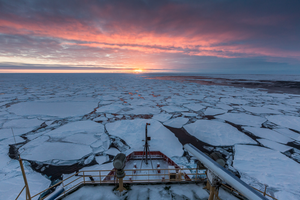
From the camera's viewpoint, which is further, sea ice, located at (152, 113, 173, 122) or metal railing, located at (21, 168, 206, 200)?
sea ice, located at (152, 113, 173, 122)

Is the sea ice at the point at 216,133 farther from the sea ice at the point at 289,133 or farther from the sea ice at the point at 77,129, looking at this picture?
the sea ice at the point at 77,129

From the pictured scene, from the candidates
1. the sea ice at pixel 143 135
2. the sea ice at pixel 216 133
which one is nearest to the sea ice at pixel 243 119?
the sea ice at pixel 216 133

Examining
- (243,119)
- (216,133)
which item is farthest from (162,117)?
(243,119)

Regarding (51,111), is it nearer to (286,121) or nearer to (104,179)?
(104,179)

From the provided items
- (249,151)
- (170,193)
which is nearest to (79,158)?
(170,193)

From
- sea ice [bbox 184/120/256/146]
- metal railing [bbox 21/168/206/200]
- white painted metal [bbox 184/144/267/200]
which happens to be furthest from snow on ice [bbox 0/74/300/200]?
white painted metal [bbox 184/144/267/200]

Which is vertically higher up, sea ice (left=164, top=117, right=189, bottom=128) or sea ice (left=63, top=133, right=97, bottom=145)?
sea ice (left=164, top=117, right=189, bottom=128)

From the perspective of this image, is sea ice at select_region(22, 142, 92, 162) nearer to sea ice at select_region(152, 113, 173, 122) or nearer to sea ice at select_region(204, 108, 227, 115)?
sea ice at select_region(152, 113, 173, 122)
